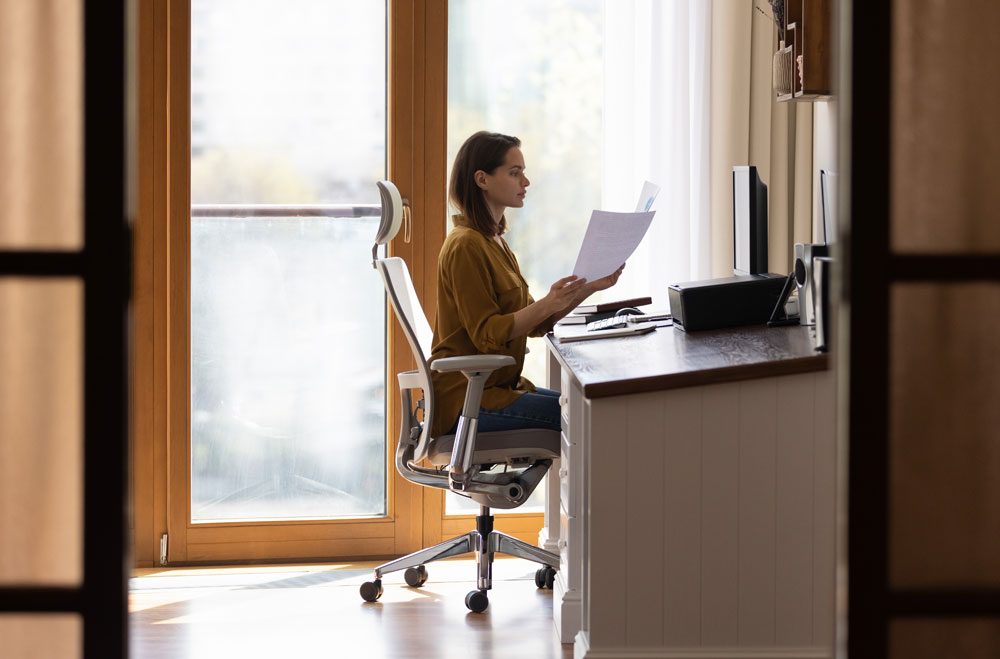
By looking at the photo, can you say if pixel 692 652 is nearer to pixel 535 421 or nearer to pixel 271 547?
pixel 535 421

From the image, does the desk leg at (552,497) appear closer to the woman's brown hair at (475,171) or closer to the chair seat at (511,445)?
the chair seat at (511,445)

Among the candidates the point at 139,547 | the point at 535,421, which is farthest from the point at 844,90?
the point at 139,547

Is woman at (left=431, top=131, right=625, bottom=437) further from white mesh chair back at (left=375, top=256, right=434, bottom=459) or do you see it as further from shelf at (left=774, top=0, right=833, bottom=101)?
shelf at (left=774, top=0, right=833, bottom=101)

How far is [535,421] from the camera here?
329 cm

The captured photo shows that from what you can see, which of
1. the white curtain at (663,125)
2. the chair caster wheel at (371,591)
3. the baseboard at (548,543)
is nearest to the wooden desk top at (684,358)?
the white curtain at (663,125)

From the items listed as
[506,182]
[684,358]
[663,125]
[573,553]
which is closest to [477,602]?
[573,553]

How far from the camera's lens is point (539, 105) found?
4.05 m

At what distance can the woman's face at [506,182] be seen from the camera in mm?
3408

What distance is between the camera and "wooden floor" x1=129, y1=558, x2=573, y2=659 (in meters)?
3.10

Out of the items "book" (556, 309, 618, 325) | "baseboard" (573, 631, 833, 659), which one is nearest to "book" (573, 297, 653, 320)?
"book" (556, 309, 618, 325)

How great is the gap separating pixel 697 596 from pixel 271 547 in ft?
A: 6.37

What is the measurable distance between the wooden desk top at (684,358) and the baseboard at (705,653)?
557mm

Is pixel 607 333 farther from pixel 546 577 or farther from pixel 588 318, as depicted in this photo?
pixel 546 577

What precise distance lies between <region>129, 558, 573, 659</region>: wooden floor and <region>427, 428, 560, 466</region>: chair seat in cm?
47
